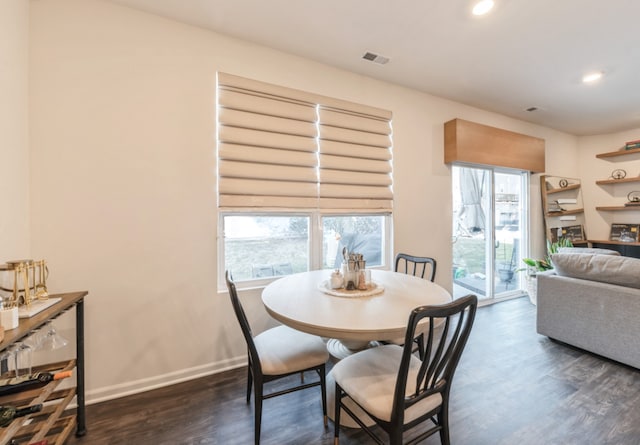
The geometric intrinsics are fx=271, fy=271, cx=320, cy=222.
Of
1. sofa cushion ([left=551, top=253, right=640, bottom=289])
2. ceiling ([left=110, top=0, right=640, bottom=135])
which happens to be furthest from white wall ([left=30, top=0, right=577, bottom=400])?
sofa cushion ([left=551, top=253, right=640, bottom=289])

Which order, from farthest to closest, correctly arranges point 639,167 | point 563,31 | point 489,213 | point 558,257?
point 639,167 < point 489,213 < point 558,257 < point 563,31

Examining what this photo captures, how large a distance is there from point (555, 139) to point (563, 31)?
3.24 metres

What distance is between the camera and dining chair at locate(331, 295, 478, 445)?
1.07 meters

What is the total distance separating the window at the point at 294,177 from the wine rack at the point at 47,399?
1.01 metres

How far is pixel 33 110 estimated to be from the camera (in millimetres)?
1694

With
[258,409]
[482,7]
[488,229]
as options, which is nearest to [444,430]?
[258,409]

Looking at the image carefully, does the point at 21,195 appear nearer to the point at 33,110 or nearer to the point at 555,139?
the point at 33,110

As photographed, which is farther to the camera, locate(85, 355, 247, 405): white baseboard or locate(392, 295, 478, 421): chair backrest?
locate(85, 355, 247, 405): white baseboard

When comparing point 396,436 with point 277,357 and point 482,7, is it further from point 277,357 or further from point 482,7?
point 482,7

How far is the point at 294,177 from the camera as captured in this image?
2461 millimetres

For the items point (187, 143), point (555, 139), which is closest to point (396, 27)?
point (187, 143)

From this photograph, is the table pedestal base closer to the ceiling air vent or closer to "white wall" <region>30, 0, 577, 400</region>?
"white wall" <region>30, 0, 577, 400</region>

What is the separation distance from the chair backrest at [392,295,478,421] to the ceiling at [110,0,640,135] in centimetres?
201

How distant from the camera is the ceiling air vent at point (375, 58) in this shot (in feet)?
8.14
